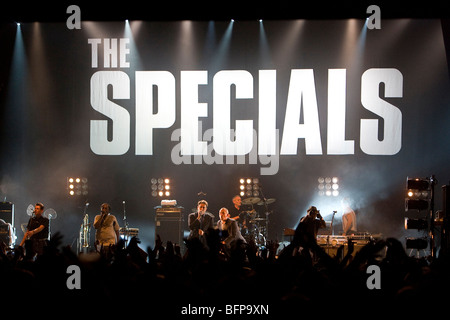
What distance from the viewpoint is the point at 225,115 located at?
12.6 meters

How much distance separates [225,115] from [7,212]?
5.83 m

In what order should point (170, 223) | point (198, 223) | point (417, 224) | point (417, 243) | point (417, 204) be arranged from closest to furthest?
point (417, 243) → point (417, 224) → point (417, 204) → point (198, 223) → point (170, 223)

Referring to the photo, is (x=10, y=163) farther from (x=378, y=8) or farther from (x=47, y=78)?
(x=378, y=8)

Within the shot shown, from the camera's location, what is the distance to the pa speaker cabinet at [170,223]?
1167 centimetres

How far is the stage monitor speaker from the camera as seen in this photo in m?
12.0

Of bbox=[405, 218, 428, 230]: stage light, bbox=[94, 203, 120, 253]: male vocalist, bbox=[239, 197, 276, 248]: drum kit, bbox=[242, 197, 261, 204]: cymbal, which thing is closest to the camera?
bbox=[405, 218, 428, 230]: stage light

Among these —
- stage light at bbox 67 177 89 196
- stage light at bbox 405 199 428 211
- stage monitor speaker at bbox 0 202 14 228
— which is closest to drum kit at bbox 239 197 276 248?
stage light at bbox 405 199 428 211

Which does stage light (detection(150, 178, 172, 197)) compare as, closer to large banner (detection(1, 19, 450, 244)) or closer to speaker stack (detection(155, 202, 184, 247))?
large banner (detection(1, 19, 450, 244))

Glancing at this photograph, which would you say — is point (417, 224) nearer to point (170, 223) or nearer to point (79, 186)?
point (170, 223)

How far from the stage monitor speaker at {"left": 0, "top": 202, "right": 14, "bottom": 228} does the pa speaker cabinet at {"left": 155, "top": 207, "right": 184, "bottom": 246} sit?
3550mm

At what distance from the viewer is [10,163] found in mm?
13031

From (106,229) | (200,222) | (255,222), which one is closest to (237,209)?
(255,222)

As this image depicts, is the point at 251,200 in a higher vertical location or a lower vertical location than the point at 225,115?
lower
